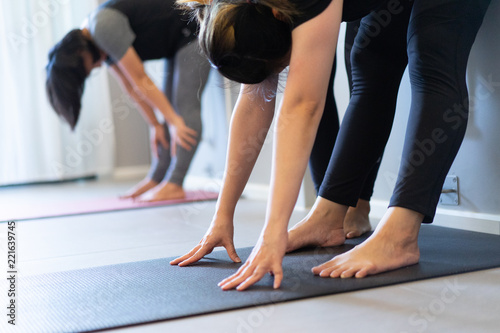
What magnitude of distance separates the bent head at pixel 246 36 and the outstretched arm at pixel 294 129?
0.05m

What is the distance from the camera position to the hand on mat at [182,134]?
8.44ft

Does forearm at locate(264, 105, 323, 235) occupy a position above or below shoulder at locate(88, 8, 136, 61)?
below

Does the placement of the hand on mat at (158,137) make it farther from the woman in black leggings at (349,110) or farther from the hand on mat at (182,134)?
the woman in black leggings at (349,110)

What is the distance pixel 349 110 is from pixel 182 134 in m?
1.33

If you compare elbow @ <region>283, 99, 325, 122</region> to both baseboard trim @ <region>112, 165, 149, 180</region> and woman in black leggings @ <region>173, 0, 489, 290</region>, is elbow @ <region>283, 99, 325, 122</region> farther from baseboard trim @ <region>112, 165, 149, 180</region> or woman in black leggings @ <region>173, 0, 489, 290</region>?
baseboard trim @ <region>112, 165, 149, 180</region>

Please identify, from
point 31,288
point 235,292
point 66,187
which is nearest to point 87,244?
point 31,288

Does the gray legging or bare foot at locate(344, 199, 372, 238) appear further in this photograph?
the gray legging

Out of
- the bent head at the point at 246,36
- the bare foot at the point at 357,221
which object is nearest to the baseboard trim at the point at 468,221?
the bare foot at the point at 357,221

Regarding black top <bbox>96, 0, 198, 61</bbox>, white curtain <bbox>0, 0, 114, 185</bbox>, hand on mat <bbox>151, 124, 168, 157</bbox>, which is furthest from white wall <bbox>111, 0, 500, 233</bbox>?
white curtain <bbox>0, 0, 114, 185</bbox>

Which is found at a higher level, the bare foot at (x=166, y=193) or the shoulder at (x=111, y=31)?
the shoulder at (x=111, y=31)

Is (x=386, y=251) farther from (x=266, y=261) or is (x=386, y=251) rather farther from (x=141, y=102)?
(x=141, y=102)

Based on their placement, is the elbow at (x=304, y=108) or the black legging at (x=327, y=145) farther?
the black legging at (x=327, y=145)

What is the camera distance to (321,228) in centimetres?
134

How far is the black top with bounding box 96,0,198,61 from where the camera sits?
258cm
